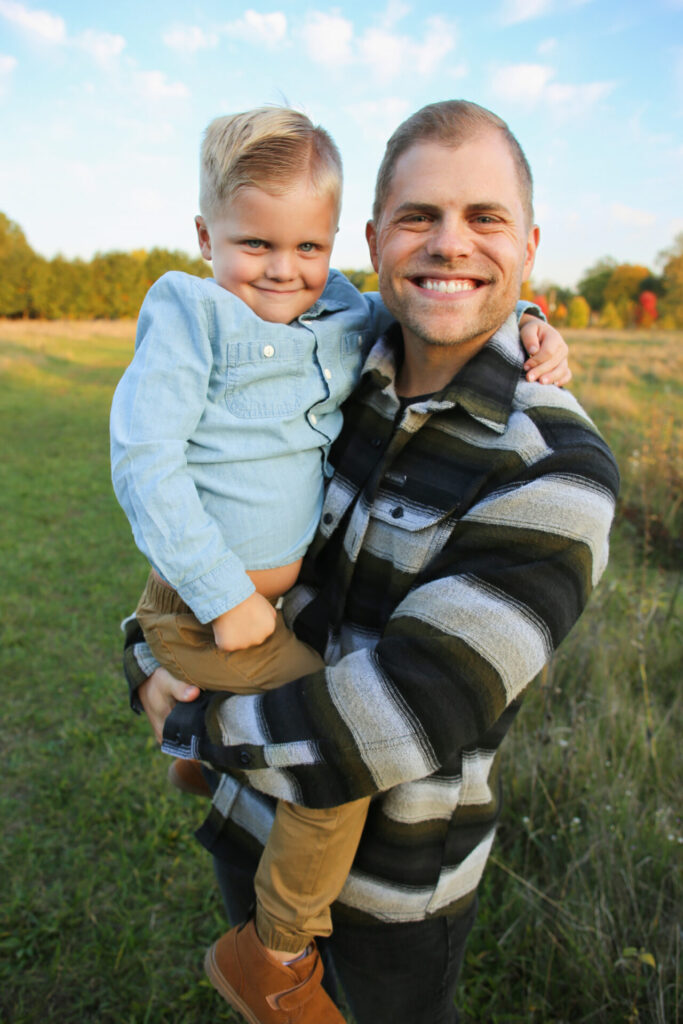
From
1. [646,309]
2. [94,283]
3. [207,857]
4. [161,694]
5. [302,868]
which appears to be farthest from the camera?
[646,309]

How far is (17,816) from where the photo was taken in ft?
11.2

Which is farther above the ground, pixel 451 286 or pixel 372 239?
pixel 372 239

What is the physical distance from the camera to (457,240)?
5.40ft

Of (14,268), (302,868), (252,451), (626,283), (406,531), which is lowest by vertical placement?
(302,868)

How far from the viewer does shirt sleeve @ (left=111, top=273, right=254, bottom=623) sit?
1469 mm

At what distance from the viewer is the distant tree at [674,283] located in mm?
39938

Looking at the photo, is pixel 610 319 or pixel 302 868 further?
pixel 610 319

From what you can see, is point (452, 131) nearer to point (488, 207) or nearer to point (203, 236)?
point (488, 207)

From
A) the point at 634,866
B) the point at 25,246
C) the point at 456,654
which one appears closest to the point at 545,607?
the point at 456,654

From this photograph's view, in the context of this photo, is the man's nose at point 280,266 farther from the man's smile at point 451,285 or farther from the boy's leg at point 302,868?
the boy's leg at point 302,868

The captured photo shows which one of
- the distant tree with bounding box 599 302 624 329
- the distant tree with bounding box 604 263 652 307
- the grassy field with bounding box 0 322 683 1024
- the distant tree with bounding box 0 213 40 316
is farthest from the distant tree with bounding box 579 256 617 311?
the grassy field with bounding box 0 322 683 1024

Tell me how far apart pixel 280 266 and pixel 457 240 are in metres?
0.44

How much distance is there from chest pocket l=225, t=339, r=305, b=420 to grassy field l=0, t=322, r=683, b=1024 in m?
2.02

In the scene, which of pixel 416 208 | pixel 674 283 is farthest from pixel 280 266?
pixel 674 283
